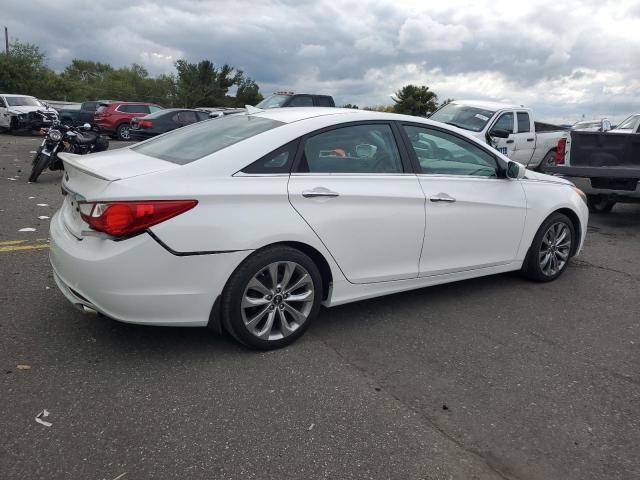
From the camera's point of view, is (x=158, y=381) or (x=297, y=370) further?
(x=297, y=370)

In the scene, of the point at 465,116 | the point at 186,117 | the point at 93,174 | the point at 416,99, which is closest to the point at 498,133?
the point at 465,116

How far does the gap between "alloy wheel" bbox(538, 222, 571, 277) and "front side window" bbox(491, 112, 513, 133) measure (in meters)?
6.60

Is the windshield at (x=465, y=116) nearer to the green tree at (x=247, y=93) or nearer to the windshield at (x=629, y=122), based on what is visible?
the windshield at (x=629, y=122)

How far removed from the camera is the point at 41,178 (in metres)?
10.5

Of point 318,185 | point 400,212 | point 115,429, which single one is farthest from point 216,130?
point 115,429

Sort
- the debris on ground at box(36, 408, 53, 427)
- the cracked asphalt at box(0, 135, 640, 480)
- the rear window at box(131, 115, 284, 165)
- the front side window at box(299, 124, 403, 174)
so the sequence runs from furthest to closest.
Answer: the front side window at box(299, 124, 403, 174)
the rear window at box(131, 115, 284, 165)
the debris on ground at box(36, 408, 53, 427)
the cracked asphalt at box(0, 135, 640, 480)

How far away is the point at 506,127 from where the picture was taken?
11.9 meters

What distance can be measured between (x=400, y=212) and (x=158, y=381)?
1.96 metres

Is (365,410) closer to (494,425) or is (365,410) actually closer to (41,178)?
(494,425)

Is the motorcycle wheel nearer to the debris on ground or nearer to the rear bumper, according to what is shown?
the rear bumper

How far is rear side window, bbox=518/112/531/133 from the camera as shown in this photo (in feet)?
40.3

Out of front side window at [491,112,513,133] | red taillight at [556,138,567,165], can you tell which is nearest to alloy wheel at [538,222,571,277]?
red taillight at [556,138,567,165]

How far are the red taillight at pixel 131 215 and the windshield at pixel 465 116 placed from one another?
9008 mm

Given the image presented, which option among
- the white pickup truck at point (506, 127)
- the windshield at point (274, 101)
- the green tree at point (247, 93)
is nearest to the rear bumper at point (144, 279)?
the white pickup truck at point (506, 127)
